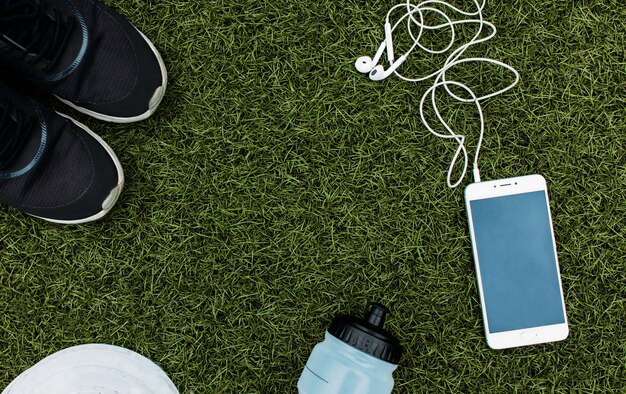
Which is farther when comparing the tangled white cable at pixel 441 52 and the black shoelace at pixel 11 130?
the tangled white cable at pixel 441 52

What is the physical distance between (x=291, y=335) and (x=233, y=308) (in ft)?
0.55

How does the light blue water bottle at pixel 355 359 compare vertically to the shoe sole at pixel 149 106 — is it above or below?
below

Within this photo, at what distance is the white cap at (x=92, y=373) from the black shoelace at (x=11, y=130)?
20.6 inches

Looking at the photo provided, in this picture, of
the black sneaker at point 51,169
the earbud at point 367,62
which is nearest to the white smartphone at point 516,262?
the earbud at point 367,62

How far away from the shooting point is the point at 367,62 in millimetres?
1261

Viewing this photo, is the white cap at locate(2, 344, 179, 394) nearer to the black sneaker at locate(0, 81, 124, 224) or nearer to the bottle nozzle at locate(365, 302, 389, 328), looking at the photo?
the black sneaker at locate(0, 81, 124, 224)

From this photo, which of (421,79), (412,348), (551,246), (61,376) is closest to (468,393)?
(412,348)

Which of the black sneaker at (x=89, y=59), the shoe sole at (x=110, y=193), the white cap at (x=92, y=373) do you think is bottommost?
the white cap at (x=92, y=373)

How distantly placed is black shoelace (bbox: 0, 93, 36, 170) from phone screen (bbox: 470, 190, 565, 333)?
43.7 inches

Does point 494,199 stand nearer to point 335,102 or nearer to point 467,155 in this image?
point 467,155

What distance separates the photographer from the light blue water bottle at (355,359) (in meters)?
1.10

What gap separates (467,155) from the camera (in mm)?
1270

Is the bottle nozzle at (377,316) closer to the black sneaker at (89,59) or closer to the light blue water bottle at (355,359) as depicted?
the light blue water bottle at (355,359)

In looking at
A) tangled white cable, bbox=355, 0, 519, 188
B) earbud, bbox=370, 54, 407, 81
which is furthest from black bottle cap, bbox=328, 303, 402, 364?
earbud, bbox=370, 54, 407, 81
